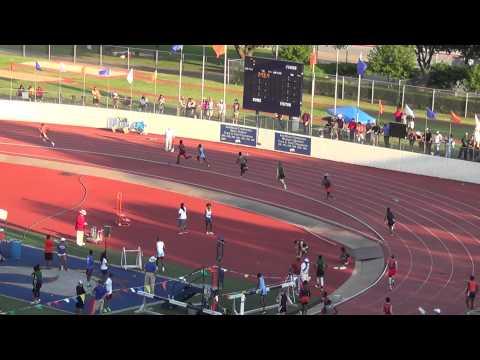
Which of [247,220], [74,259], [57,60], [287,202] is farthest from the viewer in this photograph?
[57,60]

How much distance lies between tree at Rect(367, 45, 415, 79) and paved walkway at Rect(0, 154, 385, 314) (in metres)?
26.8

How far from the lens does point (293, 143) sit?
4372 centimetres

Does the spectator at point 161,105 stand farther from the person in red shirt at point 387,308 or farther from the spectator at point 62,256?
the person in red shirt at point 387,308

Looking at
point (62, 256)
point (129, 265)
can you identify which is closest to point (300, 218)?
point (129, 265)

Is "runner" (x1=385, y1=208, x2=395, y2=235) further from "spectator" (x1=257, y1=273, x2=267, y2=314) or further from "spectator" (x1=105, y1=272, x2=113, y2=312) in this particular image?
"spectator" (x1=105, y1=272, x2=113, y2=312)

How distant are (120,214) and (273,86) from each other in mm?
12818

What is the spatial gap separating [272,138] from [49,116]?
40.9 ft

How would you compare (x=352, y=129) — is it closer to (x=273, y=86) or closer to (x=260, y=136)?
(x=273, y=86)

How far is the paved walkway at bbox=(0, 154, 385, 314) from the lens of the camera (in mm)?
26172

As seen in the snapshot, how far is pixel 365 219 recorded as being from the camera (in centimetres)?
3322

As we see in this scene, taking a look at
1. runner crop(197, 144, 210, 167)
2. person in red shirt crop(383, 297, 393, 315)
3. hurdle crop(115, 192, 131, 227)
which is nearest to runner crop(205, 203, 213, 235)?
hurdle crop(115, 192, 131, 227)

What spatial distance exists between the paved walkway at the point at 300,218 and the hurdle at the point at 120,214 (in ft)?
11.2
